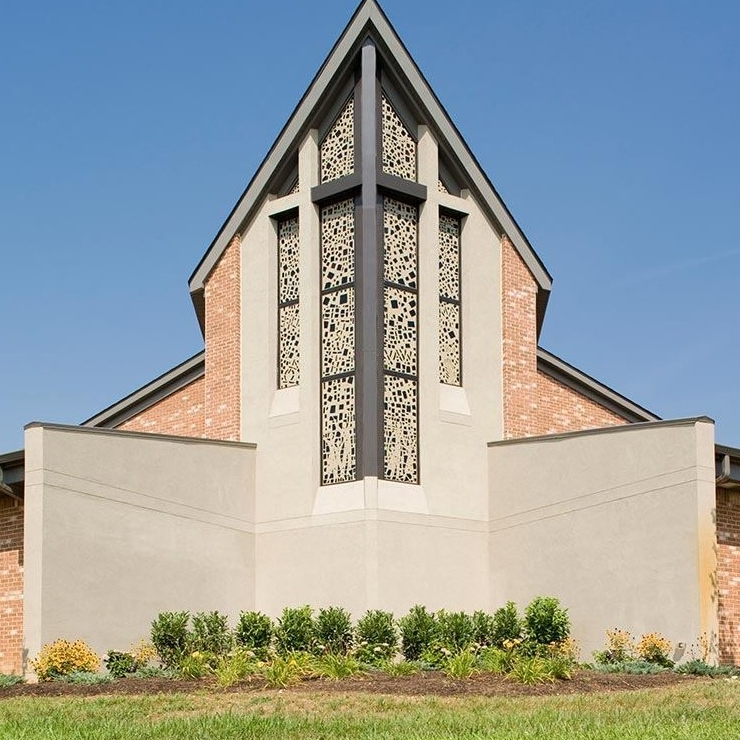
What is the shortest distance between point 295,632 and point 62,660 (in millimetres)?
3887

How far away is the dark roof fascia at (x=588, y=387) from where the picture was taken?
28.5 meters

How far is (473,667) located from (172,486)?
743 cm

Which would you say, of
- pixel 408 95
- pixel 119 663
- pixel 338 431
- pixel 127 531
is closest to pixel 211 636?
pixel 119 663

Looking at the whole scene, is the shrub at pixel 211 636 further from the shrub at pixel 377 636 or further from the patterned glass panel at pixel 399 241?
the patterned glass panel at pixel 399 241

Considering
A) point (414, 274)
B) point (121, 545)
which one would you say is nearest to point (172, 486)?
point (121, 545)

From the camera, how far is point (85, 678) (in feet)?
64.8

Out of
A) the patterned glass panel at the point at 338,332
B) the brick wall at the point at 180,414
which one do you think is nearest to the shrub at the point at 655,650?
the patterned glass panel at the point at 338,332

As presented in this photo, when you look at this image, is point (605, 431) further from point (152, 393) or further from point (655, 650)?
point (152, 393)

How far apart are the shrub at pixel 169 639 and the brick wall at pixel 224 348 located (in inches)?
181

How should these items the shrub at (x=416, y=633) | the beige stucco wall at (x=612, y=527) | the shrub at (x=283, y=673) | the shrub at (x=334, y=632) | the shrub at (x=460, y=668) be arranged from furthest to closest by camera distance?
the shrub at (x=334, y=632) → the shrub at (x=416, y=633) → the beige stucco wall at (x=612, y=527) → the shrub at (x=460, y=668) → the shrub at (x=283, y=673)

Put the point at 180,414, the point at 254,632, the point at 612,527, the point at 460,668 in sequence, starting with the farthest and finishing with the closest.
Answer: the point at 180,414 < the point at 612,527 < the point at 254,632 < the point at 460,668

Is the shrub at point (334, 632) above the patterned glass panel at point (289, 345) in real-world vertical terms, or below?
below

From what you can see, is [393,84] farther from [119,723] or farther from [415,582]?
[119,723]

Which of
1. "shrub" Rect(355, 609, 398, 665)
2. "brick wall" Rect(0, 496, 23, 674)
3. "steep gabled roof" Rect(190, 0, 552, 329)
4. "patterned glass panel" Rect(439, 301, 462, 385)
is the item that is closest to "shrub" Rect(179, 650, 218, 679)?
"shrub" Rect(355, 609, 398, 665)
